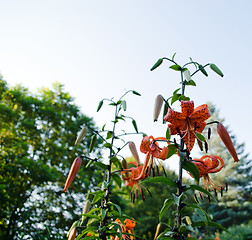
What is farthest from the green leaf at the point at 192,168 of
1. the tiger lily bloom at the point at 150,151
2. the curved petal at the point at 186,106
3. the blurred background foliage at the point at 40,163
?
the blurred background foliage at the point at 40,163

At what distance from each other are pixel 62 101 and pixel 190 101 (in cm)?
646

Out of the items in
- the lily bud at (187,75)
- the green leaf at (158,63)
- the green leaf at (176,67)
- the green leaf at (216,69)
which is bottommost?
the lily bud at (187,75)

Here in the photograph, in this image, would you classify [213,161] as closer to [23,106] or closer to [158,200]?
[23,106]

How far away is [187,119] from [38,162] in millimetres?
4926

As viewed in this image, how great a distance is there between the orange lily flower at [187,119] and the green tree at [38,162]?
4.49 m

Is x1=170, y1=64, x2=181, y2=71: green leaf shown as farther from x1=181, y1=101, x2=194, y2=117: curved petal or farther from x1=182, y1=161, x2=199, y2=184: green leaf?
x1=182, y1=161, x2=199, y2=184: green leaf

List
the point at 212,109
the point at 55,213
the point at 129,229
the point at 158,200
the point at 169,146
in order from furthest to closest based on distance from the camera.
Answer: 1. the point at 212,109
2. the point at 158,200
3. the point at 55,213
4. the point at 129,229
5. the point at 169,146

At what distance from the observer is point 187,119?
99 centimetres

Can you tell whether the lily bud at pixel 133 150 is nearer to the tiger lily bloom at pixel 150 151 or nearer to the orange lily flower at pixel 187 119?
the tiger lily bloom at pixel 150 151

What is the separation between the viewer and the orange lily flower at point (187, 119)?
3.07 ft

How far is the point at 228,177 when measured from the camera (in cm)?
1170

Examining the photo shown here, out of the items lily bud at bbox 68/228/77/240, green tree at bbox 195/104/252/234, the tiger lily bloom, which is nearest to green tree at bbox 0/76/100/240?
lily bud at bbox 68/228/77/240

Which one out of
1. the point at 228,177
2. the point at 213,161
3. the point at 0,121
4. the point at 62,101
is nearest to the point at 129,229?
the point at 213,161

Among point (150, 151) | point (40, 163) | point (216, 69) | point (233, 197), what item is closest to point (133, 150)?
point (150, 151)
